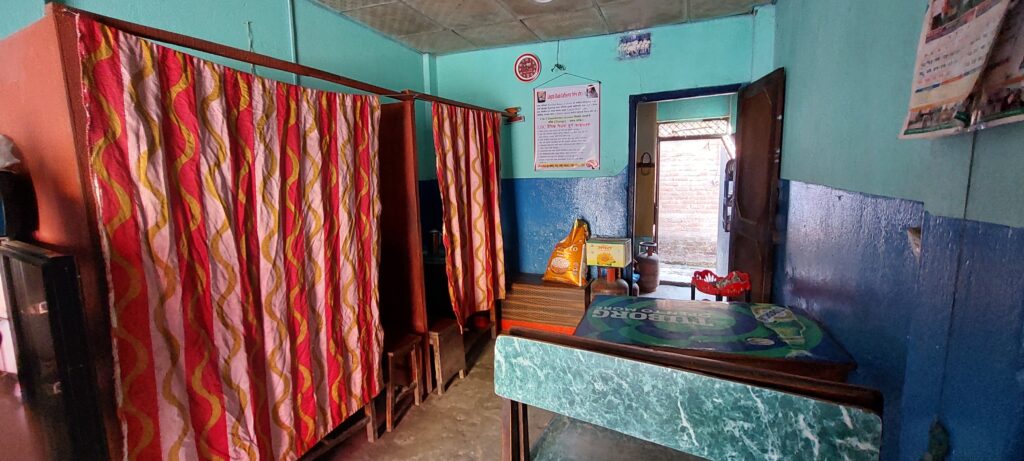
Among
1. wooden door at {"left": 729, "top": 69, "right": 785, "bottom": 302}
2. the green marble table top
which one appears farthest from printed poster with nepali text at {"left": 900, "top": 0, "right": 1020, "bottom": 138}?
wooden door at {"left": 729, "top": 69, "right": 785, "bottom": 302}

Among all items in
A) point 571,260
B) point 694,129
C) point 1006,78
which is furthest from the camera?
point 694,129

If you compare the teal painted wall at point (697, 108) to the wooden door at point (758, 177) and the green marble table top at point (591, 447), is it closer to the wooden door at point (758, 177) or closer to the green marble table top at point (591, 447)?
the wooden door at point (758, 177)

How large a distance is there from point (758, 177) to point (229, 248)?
8.23 ft

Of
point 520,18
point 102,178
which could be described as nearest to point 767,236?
point 520,18

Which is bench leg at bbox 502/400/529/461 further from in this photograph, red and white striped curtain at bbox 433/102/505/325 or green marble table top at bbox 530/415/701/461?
red and white striped curtain at bbox 433/102/505/325

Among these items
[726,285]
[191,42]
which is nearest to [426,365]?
[726,285]

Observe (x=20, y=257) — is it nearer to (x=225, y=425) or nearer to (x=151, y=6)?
(x=225, y=425)

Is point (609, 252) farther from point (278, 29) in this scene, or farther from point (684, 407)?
point (278, 29)

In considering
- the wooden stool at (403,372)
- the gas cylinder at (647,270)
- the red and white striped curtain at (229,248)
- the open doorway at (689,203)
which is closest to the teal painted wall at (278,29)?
the red and white striped curtain at (229,248)

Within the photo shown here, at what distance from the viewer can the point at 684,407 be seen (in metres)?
0.78

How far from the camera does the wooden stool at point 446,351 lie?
2463 mm

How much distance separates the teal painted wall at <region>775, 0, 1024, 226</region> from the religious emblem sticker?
5.93 feet

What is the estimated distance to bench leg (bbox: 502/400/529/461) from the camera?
0.99 meters

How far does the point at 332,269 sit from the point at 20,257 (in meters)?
1.05
